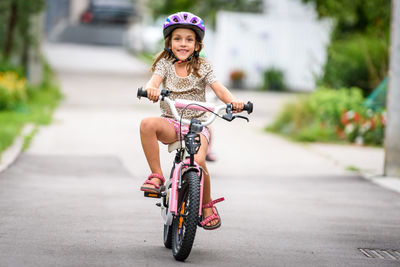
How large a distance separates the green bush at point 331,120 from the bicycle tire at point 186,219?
859 centimetres

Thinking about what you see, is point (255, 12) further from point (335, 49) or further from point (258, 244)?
point (258, 244)

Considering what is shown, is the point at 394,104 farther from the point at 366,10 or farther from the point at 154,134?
the point at 366,10

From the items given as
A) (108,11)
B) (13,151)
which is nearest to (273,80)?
(108,11)

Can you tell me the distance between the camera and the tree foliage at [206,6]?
76.0ft

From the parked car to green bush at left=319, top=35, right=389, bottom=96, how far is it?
888 inches

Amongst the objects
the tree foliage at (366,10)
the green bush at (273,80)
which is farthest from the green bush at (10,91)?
the green bush at (273,80)

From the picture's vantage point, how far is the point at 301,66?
26703mm

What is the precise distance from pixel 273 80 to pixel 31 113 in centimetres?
1127

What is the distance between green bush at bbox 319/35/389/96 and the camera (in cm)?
1669

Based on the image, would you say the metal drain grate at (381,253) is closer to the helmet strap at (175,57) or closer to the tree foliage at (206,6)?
the helmet strap at (175,57)

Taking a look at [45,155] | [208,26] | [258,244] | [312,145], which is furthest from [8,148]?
[208,26]

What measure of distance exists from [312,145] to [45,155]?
4859 mm

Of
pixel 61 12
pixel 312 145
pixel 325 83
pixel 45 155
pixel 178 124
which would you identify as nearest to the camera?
pixel 178 124

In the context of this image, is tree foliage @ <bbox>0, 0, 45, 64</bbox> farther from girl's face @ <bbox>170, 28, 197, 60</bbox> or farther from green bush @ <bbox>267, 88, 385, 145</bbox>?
girl's face @ <bbox>170, 28, 197, 60</bbox>
